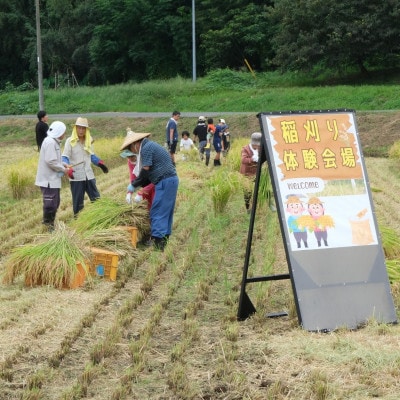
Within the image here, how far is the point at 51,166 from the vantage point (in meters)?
9.80

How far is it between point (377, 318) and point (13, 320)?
2.78 metres

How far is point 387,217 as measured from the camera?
11141 mm

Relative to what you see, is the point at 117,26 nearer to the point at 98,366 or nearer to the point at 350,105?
the point at 350,105

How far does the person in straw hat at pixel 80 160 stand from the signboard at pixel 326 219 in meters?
4.27

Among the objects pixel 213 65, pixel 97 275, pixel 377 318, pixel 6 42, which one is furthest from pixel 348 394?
pixel 6 42

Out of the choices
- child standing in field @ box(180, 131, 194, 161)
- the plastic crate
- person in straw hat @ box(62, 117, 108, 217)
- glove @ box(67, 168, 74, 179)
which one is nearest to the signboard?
the plastic crate

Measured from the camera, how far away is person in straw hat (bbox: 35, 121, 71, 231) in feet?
32.0

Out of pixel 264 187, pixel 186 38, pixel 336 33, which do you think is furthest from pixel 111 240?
pixel 186 38

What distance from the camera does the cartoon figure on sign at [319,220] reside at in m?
6.29

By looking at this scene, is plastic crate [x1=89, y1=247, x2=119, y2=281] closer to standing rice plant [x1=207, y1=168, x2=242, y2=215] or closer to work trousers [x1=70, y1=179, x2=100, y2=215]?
work trousers [x1=70, y1=179, x2=100, y2=215]

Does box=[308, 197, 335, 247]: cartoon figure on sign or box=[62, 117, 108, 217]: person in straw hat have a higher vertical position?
box=[62, 117, 108, 217]: person in straw hat

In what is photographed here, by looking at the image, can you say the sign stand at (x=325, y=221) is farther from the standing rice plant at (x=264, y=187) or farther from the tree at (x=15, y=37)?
the tree at (x=15, y=37)

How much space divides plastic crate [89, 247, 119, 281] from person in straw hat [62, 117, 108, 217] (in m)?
2.25

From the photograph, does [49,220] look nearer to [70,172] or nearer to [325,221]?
[70,172]
